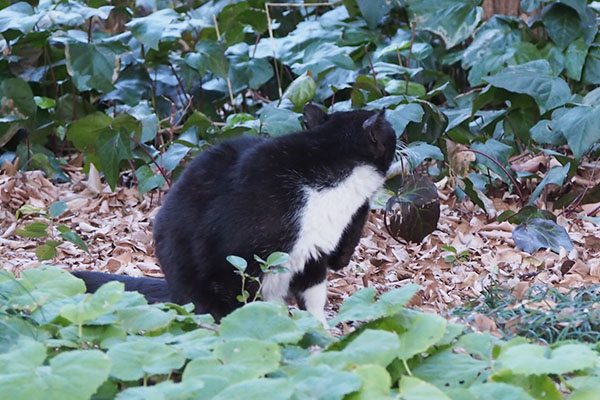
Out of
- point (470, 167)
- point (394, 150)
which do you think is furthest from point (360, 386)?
point (470, 167)

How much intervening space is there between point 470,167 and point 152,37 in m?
1.71

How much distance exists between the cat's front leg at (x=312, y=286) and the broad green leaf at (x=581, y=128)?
145 centimetres

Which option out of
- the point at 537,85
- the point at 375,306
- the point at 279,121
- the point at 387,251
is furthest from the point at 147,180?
the point at 375,306

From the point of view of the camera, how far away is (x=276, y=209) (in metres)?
2.58

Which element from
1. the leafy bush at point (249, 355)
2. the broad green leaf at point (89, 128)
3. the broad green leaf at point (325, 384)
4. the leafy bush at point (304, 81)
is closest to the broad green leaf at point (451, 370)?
the leafy bush at point (249, 355)

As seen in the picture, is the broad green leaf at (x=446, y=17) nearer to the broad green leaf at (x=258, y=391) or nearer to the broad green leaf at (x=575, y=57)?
the broad green leaf at (x=575, y=57)

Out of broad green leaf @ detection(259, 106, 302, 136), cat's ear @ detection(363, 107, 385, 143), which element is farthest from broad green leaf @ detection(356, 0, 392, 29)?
cat's ear @ detection(363, 107, 385, 143)

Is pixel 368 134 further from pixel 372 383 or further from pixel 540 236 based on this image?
pixel 372 383

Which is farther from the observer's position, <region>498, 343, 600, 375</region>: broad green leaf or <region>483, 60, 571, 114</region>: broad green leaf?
<region>483, 60, 571, 114</region>: broad green leaf

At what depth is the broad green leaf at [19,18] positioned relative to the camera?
435 centimetres

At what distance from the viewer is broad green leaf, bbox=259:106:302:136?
371cm

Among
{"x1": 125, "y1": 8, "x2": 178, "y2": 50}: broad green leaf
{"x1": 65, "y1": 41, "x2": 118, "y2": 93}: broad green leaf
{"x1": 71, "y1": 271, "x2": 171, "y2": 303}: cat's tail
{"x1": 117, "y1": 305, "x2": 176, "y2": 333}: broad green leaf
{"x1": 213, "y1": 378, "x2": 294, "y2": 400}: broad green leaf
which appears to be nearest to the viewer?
{"x1": 213, "y1": 378, "x2": 294, "y2": 400}: broad green leaf

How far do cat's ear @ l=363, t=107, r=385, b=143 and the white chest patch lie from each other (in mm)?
98

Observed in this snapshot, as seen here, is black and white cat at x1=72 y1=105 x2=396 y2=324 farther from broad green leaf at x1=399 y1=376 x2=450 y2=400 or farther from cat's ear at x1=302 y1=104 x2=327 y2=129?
broad green leaf at x1=399 y1=376 x2=450 y2=400
